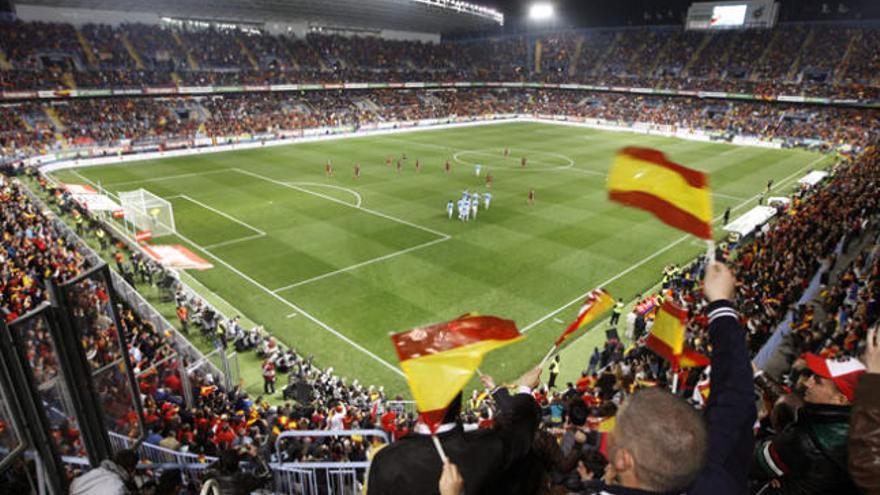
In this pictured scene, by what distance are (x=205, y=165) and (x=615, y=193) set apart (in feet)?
130

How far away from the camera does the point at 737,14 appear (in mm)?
70250

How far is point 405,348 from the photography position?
157 inches

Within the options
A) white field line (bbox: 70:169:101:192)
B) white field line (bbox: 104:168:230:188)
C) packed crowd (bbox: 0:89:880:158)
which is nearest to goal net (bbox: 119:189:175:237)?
white field line (bbox: 70:169:101:192)

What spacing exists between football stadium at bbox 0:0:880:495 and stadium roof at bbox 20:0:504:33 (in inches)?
33.2

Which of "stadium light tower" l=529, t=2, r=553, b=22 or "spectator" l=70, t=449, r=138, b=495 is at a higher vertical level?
"stadium light tower" l=529, t=2, r=553, b=22

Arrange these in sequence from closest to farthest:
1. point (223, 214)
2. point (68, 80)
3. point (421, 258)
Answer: point (421, 258)
point (223, 214)
point (68, 80)

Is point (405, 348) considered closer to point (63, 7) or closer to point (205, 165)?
point (205, 165)

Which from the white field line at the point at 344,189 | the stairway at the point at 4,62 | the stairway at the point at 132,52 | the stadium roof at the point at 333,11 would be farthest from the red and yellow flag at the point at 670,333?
the stairway at the point at 132,52

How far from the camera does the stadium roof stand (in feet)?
170

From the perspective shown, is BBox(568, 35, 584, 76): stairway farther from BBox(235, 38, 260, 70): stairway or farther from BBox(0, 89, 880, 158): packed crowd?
BBox(235, 38, 260, 70): stairway

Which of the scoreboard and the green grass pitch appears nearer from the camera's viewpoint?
the green grass pitch

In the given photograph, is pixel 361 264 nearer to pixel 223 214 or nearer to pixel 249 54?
pixel 223 214

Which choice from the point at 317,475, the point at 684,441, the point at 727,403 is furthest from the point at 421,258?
the point at 684,441

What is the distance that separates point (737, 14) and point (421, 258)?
6991 cm
